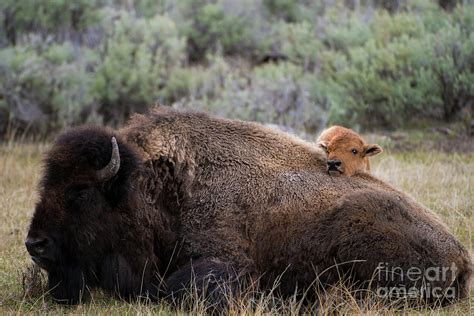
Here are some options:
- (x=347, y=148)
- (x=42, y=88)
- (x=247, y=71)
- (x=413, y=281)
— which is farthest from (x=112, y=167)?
(x=247, y=71)

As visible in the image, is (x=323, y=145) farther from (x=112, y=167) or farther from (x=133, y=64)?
(x=133, y=64)

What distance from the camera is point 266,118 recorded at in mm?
13578

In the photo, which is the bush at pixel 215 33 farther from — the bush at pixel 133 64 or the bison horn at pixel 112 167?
the bison horn at pixel 112 167

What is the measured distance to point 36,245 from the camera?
508cm

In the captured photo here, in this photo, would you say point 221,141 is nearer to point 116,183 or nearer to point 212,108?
point 116,183

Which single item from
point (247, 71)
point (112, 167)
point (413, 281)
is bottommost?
point (247, 71)

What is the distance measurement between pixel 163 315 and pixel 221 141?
1477mm

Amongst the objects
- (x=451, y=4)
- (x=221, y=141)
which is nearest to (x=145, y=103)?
(x=451, y=4)

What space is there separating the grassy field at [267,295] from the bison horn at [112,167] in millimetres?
927

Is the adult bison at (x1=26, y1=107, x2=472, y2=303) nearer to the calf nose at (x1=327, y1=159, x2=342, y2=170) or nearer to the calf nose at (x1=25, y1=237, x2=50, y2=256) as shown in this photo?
the calf nose at (x1=25, y1=237, x2=50, y2=256)

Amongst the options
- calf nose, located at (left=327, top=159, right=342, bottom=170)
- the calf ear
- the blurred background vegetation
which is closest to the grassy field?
calf nose, located at (left=327, top=159, right=342, bottom=170)

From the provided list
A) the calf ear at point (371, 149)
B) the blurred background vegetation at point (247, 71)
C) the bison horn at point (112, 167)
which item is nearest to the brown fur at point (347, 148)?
the calf ear at point (371, 149)

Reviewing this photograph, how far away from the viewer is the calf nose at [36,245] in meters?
5.05

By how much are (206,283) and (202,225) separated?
1.52 ft
